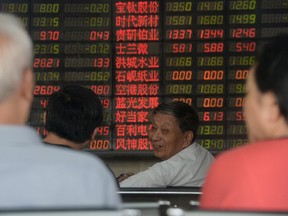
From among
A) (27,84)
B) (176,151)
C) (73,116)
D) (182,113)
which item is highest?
(27,84)

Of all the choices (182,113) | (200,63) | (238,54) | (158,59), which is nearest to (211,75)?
(200,63)

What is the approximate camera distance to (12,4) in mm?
6500

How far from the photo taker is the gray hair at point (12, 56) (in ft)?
5.60

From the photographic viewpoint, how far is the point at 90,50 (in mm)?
6410

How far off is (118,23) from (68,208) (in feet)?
Result: 16.3

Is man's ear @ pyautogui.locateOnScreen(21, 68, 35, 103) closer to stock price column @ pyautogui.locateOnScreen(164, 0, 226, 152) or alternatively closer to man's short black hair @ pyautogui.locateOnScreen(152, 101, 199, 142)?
man's short black hair @ pyautogui.locateOnScreen(152, 101, 199, 142)

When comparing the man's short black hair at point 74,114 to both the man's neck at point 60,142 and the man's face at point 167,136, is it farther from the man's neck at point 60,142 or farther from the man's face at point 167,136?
the man's face at point 167,136

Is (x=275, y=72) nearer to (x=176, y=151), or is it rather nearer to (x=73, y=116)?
(x=73, y=116)

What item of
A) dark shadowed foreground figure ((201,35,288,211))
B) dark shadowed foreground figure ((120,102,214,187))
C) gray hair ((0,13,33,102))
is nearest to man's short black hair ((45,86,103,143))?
dark shadowed foreground figure ((120,102,214,187))

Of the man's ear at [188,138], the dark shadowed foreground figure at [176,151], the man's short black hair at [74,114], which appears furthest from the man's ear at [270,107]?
the man's ear at [188,138]

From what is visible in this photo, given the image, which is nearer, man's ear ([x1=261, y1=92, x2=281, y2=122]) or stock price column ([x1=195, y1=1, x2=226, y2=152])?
man's ear ([x1=261, y1=92, x2=281, y2=122])

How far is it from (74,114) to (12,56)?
5.43 ft

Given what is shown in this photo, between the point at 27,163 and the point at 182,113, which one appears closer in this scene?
the point at 27,163

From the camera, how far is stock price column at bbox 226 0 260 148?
6.41m
